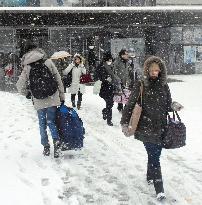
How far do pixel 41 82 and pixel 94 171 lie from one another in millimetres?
1431

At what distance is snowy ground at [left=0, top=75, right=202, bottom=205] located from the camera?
17.4 ft

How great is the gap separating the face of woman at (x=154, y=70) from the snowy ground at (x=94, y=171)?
1402 mm

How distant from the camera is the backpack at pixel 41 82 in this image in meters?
6.54

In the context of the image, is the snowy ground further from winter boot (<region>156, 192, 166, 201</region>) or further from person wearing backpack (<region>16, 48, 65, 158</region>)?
person wearing backpack (<region>16, 48, 65, 158</region>)

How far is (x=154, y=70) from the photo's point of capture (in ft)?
17.1

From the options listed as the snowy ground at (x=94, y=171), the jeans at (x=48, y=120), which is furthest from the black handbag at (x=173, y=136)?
the jeans at (x=48, y=120)

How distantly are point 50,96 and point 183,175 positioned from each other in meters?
2.14

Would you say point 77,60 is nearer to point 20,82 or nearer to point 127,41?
point 20,82

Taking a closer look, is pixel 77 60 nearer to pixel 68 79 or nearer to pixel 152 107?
pixel 68 79

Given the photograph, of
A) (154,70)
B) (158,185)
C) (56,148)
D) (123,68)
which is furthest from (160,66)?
(123,68)

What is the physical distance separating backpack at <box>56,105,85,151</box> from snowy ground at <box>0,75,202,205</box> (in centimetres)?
23

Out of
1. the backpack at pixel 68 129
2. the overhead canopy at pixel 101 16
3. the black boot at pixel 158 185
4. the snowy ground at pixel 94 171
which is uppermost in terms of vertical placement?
the overhead canopy at pixel 101 16

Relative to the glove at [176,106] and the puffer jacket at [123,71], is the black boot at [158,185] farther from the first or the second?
the puffer jacket at [123,71]

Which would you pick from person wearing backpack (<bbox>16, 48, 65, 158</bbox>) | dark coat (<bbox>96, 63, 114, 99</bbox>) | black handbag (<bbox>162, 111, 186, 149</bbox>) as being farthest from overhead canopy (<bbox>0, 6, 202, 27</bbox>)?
black handbag (<bbox>162, 111, 186, 149</bbox>)
